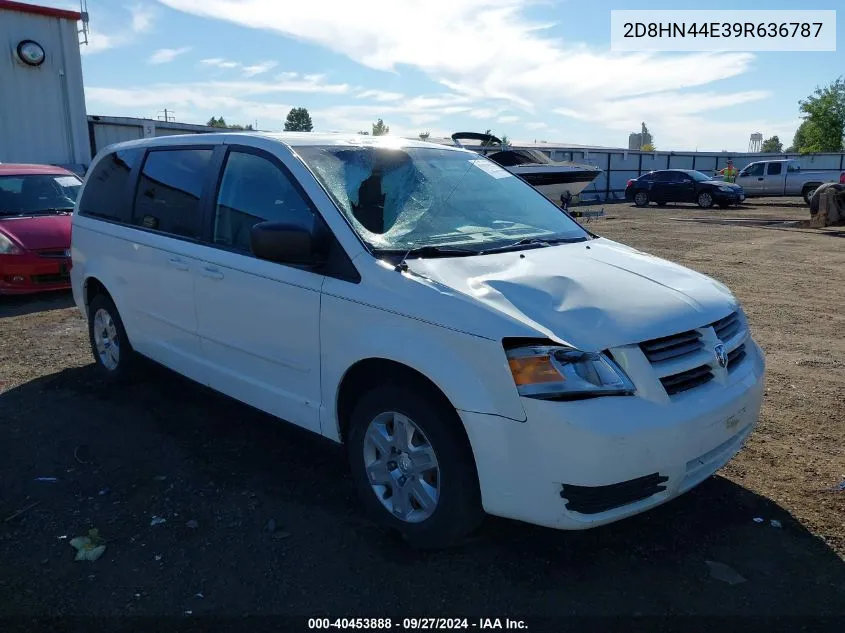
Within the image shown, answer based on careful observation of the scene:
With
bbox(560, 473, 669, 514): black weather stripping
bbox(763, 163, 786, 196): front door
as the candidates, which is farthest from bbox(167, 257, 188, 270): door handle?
bbox(763, 163, 786, 196): front door

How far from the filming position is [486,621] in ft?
8.99

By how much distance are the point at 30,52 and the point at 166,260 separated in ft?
50.3

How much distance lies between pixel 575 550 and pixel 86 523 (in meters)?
2.36

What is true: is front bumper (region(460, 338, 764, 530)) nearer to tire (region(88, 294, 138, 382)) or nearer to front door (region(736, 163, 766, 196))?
tire (region(88, 294, 138, 382))

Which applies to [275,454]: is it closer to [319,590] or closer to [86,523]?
[86,523]

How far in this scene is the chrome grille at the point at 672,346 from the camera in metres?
2.86

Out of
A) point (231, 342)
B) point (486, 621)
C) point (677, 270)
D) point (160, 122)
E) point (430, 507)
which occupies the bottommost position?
point (486, 621)

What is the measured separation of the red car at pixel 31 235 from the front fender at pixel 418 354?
20.6 ft

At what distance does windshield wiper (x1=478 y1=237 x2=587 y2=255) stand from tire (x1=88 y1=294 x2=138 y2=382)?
306 cm

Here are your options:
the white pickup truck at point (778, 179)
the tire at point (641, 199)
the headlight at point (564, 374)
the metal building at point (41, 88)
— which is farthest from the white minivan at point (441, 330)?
the white pickup truck at point (778, 179)

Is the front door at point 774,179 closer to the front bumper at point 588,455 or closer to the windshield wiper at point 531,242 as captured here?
the windshield wiper at point 531,242

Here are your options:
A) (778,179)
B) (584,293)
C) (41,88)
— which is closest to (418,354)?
(584,293)

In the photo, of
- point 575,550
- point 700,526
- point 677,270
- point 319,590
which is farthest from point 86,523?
point 677,270

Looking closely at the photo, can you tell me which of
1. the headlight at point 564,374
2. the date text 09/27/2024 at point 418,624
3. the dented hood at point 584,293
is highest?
the dented hood at point 584,293
